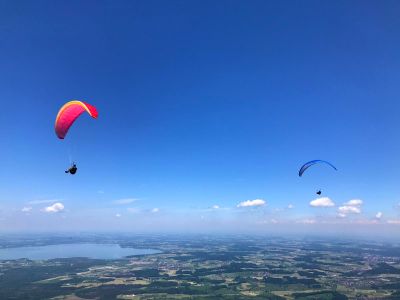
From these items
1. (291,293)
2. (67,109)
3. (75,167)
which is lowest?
(291,293)

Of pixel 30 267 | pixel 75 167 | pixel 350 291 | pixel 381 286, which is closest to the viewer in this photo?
pixel 75 167

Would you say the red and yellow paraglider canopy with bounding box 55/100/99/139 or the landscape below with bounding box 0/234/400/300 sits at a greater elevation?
the red and yellow paraglider canopy with bounding box 55/100/99/139

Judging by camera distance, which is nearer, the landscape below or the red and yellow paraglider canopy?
the red and yellow paraglider canopy

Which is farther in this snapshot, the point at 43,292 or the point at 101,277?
the point at 101,277

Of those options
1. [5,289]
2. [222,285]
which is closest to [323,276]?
[222,285]

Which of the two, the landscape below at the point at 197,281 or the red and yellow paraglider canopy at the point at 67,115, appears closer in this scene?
the red and yellow paraglider canopy at the point at 67,115

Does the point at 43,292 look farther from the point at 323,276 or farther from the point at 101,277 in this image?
the point at 323,276

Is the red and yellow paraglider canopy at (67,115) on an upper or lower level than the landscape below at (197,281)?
upper

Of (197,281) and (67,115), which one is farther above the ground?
(67,115)

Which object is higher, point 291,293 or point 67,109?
point 67,109

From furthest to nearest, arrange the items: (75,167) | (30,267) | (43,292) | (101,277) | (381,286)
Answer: (30,267), (101,277), (381,286), (43,292), (75,167)

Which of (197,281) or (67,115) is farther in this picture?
(197,281)
